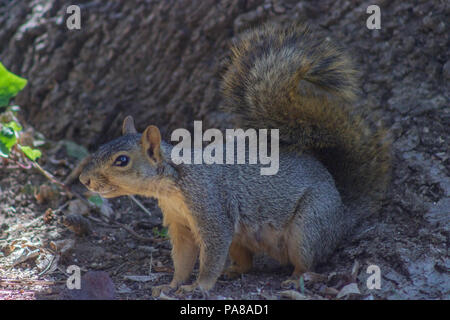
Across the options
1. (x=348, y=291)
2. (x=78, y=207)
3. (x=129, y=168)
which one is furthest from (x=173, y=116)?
(x=348, y=291)

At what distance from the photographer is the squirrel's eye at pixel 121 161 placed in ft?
7.64

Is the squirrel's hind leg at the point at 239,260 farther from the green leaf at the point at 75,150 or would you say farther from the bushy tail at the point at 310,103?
the green leaf at the point at 75,150

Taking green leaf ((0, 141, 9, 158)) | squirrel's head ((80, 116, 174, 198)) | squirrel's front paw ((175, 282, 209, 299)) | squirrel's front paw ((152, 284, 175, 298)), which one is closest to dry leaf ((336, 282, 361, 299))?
squirrel's front paw ((175, 282, 209, 299))

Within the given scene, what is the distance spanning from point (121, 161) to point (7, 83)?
2.83 ft

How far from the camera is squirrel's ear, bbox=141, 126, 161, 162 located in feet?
7.79

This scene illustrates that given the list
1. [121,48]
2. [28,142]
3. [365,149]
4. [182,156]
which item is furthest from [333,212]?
[28,142]

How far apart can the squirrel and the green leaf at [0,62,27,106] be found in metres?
0.61

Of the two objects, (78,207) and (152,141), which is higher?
(152,141)

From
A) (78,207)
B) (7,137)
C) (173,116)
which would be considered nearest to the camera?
(7,137)

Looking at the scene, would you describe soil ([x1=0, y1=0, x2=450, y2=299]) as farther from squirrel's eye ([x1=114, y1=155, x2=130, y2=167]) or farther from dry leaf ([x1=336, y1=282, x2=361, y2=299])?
squirrel's eye ([x1=114, y1=155, x2=130, y2=167])

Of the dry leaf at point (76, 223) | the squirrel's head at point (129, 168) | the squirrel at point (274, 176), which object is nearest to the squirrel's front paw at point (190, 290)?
the squirrel at point (274, 176)

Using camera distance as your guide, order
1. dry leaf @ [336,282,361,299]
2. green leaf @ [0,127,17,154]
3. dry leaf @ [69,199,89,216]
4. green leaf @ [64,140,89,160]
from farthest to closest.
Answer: green leaf @ [64,140,89,160]
dry leaf @ [69,199,89,216]
green leaf @ [0,127,17,154]
dry leaf @ [336,282,361,299]

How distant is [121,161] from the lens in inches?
91.8

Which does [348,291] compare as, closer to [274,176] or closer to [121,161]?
[274,176]
